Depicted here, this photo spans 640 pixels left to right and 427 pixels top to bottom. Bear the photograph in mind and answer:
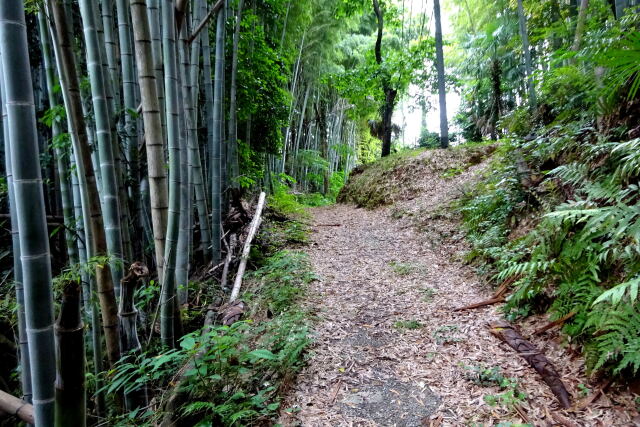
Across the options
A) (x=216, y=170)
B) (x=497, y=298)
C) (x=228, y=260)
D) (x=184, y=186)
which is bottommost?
(x=497, y=298)

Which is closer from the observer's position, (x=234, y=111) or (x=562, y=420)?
(x=562, y=420)

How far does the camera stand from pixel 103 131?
6.33 feet

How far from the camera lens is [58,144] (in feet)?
7.59

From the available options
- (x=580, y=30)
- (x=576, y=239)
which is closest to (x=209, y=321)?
(x=576, y=239)

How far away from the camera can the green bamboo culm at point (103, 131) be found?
6.11 feet

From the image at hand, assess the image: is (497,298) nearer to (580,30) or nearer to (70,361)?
(70,361)

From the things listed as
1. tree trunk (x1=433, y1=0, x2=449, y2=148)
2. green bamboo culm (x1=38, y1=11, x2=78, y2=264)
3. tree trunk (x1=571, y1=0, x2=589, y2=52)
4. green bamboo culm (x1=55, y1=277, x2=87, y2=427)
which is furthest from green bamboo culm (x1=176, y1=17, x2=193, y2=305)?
tree trunk (x1=433, y1=0, x2=449, y2=148)

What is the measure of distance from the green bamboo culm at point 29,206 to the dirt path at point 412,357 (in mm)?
1084

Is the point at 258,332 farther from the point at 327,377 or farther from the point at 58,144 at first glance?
the point at 58,144

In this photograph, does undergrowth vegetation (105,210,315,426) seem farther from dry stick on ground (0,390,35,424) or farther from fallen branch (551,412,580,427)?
fallen branch (551,412,580,427)

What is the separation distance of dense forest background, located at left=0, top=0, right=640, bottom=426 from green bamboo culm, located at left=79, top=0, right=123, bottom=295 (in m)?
0.01

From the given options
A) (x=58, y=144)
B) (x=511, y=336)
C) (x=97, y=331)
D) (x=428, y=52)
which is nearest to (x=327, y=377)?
(x=511, y=336)

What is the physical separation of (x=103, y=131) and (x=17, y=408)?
1.40 meters

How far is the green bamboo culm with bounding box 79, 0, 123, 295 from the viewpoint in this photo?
6.11 feet
